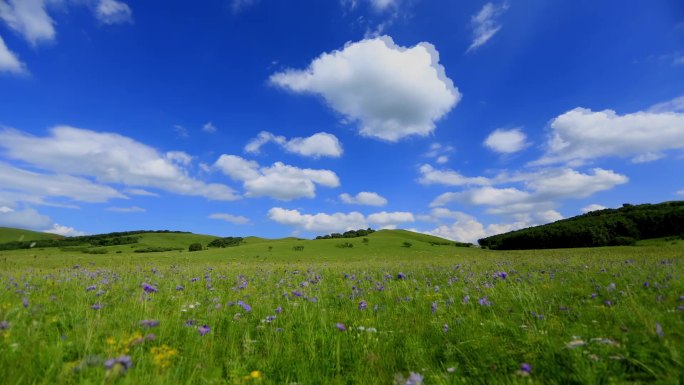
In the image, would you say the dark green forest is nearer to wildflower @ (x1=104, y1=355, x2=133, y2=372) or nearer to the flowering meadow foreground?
the flowering meadow foreground

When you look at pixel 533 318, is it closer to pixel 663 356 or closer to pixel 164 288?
pixel 663 356

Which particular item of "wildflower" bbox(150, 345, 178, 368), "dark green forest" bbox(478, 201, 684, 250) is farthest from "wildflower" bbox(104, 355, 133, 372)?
"dark green forest" bbox(478, 201, 684, 250)

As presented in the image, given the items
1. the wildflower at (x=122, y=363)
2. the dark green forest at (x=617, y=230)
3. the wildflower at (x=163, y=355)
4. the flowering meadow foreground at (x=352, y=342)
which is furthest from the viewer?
the dark green forest at (x=617, y=230)

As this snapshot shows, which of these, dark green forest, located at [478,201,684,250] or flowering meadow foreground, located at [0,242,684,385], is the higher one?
dark green forest, located at [478,201,684,250]

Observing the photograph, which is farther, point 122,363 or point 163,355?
point 163,355

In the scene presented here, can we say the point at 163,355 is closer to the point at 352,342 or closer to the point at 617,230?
the point at 352,342

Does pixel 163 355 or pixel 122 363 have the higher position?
pixel 122 363

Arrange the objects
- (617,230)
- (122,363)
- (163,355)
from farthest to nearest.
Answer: (617,230)
(163,355)
(122,363)

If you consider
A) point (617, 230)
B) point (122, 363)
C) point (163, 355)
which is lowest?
point (163, 355)

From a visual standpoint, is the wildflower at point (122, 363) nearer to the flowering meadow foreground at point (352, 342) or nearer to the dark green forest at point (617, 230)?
the flowering meadow foreground at point (352, 342)

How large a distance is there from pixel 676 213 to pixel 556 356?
229 feet

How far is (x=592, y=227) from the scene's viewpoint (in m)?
57.0

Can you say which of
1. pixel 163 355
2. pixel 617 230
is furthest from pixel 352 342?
pixel 617 230

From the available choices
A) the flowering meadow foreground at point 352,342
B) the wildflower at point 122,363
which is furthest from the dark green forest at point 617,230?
the wildflower at point 122,363
